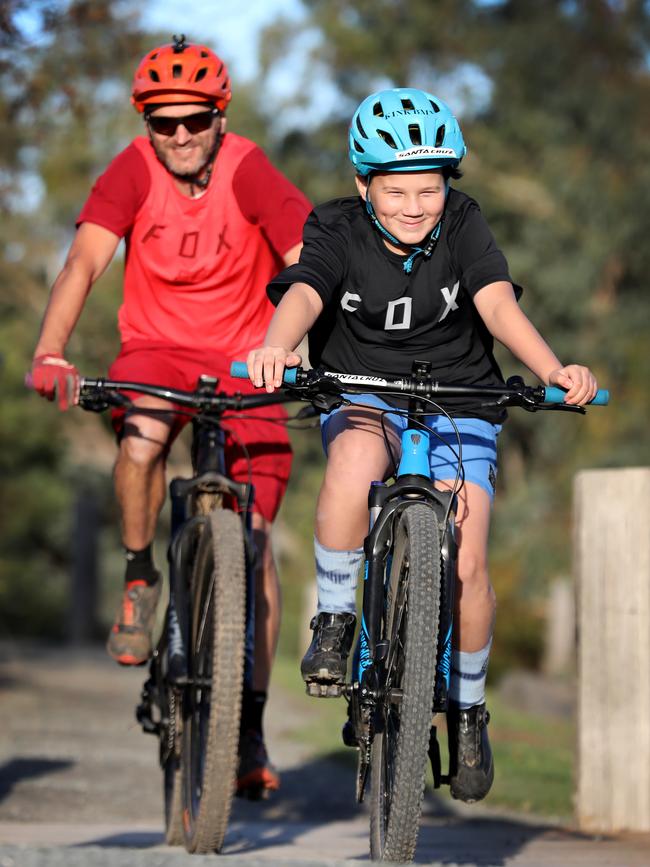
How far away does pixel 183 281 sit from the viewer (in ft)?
18.8

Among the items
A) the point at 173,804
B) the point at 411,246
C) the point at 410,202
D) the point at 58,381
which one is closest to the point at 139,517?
the point at 58,381

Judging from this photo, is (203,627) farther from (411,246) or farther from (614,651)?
(614,651)

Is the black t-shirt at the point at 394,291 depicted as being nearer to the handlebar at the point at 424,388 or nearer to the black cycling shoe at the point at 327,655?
the handlebar at the point at 424,388

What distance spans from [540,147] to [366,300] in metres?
25.1

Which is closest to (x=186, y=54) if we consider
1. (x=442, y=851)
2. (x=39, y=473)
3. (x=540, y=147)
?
(x=442, y=851)

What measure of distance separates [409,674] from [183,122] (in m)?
2.53

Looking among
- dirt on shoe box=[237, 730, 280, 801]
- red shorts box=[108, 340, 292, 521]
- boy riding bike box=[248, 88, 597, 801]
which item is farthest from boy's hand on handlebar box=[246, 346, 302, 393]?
dirt on shoe box=[237, 730, 280, 801]

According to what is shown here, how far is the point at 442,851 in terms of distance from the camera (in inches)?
216

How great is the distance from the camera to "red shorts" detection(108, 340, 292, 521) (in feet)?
18.4

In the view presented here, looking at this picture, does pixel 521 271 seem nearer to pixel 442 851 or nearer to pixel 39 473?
pixel 39 473

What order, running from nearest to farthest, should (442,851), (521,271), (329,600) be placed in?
(329,600) < (442,851) < (521,271)

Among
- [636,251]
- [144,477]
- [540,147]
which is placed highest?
[540,147]

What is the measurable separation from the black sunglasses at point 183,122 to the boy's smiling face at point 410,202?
133 cm

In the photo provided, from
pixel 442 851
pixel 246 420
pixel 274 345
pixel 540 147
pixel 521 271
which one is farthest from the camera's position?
pixel 540 147
